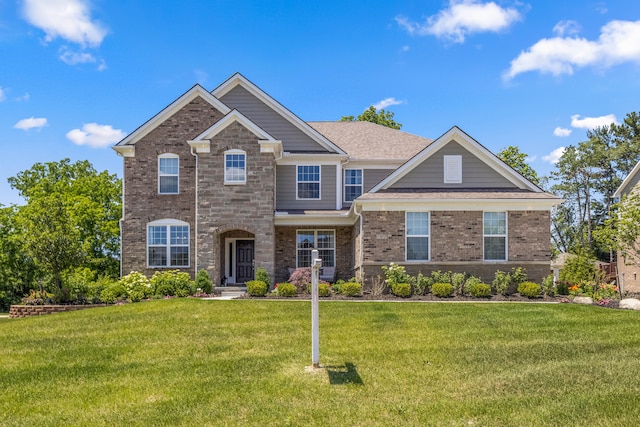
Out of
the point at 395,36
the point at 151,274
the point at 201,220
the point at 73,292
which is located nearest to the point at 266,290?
the point at 201,220

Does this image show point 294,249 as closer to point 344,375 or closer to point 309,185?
Answer: point 309,185

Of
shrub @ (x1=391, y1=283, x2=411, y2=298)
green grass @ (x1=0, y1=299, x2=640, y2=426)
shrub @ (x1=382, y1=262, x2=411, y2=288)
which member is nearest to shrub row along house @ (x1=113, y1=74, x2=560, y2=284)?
shrub @ (x1=382, y1=262, x2=411, y2=288)

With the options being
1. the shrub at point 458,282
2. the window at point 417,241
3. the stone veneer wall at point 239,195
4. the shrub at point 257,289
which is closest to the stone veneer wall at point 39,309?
the shrub at point 257,289

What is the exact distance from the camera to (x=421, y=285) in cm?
1936

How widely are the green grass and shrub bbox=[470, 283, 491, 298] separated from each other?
403 centimetres

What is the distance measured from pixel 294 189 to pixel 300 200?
0.55m

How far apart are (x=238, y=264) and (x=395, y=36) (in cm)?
1209

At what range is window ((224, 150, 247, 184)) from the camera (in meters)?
22.3

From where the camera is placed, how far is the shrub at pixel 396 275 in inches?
770

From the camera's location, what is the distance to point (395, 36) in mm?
17672

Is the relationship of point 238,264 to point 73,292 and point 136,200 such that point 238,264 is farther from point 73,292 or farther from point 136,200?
point 73,292

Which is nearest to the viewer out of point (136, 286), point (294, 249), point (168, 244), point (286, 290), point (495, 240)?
point (286, 290)

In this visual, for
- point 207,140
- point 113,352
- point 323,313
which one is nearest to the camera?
point 113,352

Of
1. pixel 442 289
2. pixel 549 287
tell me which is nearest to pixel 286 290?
pixel 442 289
